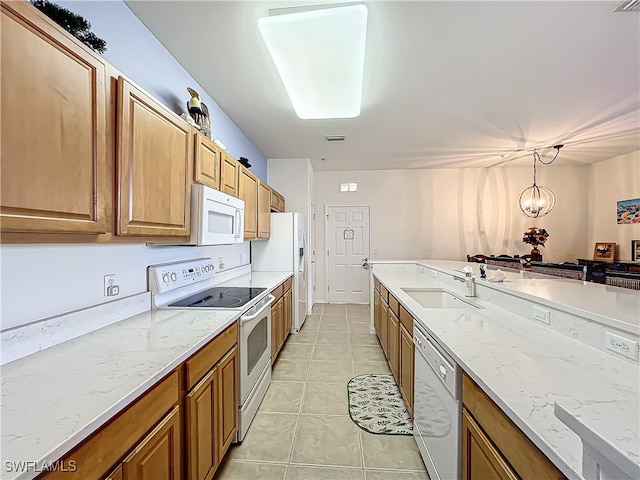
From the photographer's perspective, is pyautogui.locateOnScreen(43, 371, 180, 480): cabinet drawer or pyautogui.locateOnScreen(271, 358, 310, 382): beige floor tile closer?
pyautogui.locateOnScreen(43, 371, 180, 480): cabinet drawer

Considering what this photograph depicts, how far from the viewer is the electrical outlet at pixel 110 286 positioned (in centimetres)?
150

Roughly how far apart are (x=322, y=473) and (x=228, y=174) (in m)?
2.21

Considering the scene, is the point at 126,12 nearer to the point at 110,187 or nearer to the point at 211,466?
the point at 110,187

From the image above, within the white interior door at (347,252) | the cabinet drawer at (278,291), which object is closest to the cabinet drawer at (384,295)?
the cabinet drawer at (278,291)

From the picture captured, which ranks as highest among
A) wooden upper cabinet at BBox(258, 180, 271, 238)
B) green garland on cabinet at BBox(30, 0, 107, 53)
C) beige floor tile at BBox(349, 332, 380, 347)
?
green garland on cabinet at BBox(30, 0, 107, 53)

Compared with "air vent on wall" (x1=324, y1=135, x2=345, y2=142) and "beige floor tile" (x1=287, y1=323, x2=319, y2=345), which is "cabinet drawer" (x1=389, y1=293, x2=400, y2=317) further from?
"air vent on wall" (x1=324, y1=135, x2=345, y2=142)

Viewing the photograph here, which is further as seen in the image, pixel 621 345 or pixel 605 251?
pixel 605 251

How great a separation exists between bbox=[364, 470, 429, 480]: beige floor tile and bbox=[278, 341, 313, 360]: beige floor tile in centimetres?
161

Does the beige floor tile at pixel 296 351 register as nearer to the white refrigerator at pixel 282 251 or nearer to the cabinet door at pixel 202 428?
the white refrigerator at pixel 282 251

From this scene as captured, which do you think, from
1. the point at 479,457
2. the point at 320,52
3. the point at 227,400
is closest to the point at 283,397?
the point at 227,400

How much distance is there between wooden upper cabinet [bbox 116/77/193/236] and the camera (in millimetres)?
1228

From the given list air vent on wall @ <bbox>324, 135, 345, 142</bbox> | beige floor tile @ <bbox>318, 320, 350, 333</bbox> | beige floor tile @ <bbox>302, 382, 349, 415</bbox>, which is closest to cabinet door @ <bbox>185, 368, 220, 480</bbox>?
beige floor tile @ <bbox>302, 382, 349, 415</bbox>

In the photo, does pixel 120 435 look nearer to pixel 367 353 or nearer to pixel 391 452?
pixel 391 452

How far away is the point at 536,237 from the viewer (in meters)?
5.21
